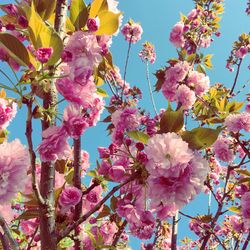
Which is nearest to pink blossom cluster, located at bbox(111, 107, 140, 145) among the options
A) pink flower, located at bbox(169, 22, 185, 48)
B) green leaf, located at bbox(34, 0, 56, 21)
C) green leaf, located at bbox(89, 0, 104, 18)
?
green leaf, located at bbox(89, 0, 104, 18)

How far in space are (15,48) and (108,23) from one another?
1.62 feet

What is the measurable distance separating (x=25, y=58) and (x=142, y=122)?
4.27ft

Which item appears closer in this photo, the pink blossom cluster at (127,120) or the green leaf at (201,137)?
the green leaf at (201,137)

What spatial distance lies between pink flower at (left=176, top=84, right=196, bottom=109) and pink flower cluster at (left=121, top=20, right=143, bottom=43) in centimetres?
257

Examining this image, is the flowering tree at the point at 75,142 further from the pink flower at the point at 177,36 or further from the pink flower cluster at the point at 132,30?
the pink flower cluster at the point at 132,30

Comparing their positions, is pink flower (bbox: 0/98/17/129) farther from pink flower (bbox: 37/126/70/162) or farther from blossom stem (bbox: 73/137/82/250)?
pink flower (bbox: 37/126/70/162)

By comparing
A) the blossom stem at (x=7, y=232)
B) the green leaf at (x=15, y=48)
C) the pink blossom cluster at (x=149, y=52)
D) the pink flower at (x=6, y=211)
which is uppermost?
the pink blossom cluster at (x=149, y=52)

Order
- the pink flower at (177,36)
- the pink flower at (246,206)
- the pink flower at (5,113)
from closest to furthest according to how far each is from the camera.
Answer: the pink flower at (5,113) < the pink flower at (246,206) < the pink flower at (177,36)

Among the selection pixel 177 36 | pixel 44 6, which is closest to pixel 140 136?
pixel 44 6

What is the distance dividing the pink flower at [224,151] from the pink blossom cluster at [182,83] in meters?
0.71

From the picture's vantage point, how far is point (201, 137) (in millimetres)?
1490

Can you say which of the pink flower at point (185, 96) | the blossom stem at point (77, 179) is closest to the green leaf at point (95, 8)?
the blossom stem at point (77, 179)

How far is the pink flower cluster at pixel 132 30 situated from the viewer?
5.55 meters

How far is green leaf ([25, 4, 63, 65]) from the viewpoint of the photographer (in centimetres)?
141
